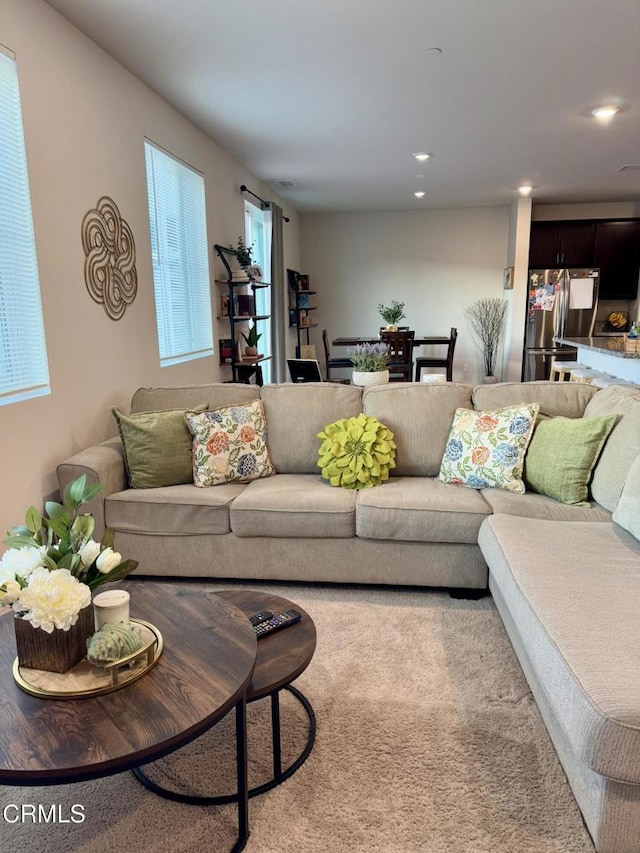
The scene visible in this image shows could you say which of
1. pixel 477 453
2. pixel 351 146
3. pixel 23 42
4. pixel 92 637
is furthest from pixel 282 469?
pixel 351 146

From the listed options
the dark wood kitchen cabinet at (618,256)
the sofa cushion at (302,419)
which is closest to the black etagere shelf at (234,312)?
the sofa cushion at (302,419)

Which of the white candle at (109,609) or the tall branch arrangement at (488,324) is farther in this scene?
the tall branch arrangement at (488,324)

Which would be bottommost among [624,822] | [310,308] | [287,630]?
[624,822]

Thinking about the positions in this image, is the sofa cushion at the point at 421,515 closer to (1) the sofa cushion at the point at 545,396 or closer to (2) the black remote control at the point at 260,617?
(1) the sofa cushion at the point at 545,396

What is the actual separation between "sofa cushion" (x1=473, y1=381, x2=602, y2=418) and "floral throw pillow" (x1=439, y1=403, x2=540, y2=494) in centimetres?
13

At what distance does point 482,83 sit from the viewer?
137 inches

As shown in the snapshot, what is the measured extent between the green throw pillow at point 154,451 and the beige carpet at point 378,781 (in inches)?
45.4

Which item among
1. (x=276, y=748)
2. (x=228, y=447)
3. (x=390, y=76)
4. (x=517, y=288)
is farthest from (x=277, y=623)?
(x=517, y=288)

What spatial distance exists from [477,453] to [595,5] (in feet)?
6.76

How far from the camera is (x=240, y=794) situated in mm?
1387

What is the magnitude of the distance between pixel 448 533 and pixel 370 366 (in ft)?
4.44

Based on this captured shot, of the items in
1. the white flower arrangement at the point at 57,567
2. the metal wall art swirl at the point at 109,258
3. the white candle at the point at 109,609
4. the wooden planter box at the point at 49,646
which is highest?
the metal wall art swirl at the point at 109,258

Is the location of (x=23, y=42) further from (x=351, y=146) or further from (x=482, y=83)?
(x=351, y=146)

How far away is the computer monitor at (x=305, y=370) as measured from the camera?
5.41m
